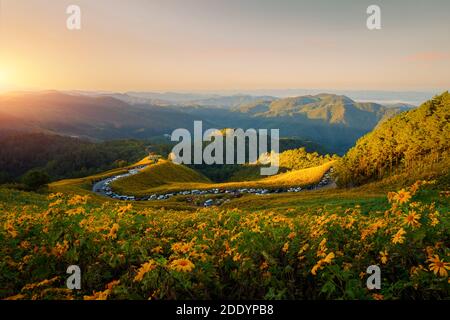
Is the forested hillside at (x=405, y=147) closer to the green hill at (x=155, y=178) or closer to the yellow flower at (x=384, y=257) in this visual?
the yellow flower at (x=384, y=257)

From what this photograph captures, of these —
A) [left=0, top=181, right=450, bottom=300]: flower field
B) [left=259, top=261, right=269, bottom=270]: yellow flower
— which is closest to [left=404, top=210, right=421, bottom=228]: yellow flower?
[left=0, top=181, right=450, bottom=300]: flower field

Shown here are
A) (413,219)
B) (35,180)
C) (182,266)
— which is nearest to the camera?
(182,266)

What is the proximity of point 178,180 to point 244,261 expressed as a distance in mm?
135856

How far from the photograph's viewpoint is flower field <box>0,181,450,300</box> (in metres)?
4.75

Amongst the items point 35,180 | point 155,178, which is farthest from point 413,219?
point 155,178

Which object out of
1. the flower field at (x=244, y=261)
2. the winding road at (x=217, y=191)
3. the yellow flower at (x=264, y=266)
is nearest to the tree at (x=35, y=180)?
the winding road at (x=217, y=191)

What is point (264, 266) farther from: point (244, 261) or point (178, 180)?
point (178, 180)

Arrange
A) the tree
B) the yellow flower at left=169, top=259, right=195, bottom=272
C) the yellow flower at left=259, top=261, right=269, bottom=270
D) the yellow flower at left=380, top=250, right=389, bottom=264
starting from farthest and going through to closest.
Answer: the tree < the yellow flower at left=259, top=261, right=269, bottom=270 < the yellow flower at left=380, top=250, right=389, bottom=264 < the yellow flower at left=169, top=259, right=195, bottom=272

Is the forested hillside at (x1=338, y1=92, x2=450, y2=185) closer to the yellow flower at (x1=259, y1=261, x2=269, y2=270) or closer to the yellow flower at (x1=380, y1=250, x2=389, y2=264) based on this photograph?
the yellow flower at (x1=380, y1=250, x2=389, y2=264)

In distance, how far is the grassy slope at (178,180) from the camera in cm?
10233

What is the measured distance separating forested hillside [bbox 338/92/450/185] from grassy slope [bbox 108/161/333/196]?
94.8ft

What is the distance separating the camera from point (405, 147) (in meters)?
61.8

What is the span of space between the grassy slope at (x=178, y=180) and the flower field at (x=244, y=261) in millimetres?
93323
